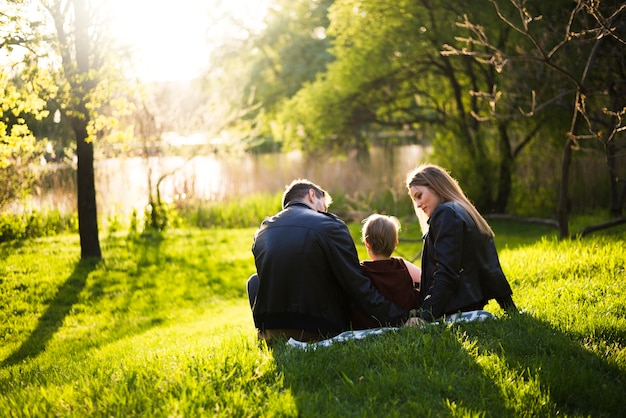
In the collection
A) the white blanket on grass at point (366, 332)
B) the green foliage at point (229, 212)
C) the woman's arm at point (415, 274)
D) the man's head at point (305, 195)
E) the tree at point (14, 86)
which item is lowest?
the green foliage at point (229, 212)

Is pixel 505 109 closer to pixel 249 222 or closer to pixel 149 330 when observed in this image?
pixel 249 222

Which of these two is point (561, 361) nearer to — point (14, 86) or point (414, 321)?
point (414, 321)

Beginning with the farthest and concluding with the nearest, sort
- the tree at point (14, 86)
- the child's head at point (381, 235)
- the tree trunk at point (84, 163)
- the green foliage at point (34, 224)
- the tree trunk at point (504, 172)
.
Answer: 1. the tree trunk at point (504, 172)
2. the green foliage at point (34, 224)
3. the tree trunk at point (84, 163)
4. the tree at point (14, 86)
5. the child's head at point (381, 235)

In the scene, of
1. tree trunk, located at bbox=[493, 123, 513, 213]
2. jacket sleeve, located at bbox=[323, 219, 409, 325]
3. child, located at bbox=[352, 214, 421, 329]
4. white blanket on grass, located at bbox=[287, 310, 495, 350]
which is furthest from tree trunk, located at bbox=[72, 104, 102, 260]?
tree trunk, located at bbox=[493, 123, 513, 213]

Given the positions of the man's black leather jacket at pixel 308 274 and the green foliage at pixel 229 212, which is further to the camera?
the green foliage at pixel 229 212

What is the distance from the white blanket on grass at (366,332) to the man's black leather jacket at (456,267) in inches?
3.8

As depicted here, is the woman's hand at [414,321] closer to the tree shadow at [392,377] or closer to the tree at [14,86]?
the tree shadow at [392,377]

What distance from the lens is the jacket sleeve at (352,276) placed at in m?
4.12

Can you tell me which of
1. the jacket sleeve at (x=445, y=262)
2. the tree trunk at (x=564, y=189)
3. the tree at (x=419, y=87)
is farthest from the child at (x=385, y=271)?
the tree at (x=419, y=87)

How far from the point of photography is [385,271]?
446 cm

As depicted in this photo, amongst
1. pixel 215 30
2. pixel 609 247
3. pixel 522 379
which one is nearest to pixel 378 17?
pixel 609 247

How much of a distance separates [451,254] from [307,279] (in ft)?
3.38

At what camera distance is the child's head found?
179 inches

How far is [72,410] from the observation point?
3.36m
